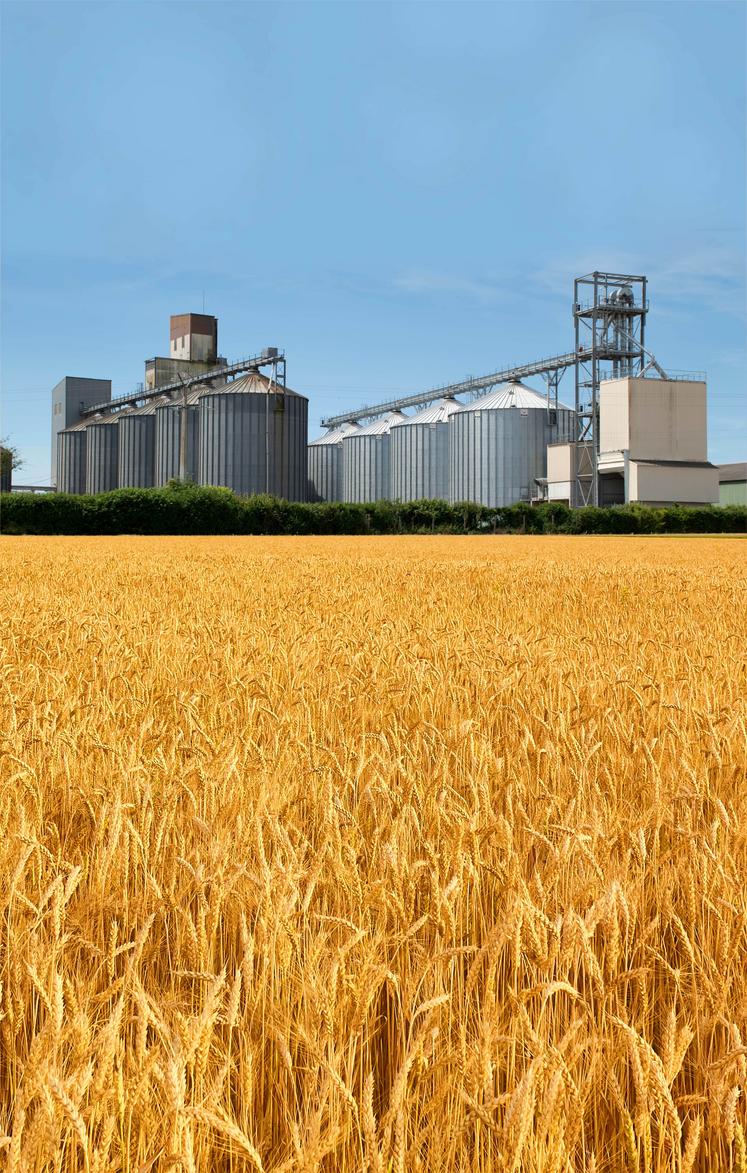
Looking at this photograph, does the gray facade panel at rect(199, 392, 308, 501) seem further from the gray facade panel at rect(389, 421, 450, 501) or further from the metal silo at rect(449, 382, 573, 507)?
the metal silo at rect(449, 382, 573, 507)

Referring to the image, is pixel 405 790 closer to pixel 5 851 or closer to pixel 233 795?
pixel 233 795

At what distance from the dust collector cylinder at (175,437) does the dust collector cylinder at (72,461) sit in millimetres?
8602

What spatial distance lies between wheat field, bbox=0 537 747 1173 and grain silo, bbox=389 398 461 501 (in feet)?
201

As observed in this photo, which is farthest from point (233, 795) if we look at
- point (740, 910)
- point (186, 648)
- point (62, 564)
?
point (62, 564)

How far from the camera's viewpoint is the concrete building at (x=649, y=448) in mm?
57281

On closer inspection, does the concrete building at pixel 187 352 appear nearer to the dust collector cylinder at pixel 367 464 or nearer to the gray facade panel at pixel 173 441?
the gray facade panel at pixel 173 441

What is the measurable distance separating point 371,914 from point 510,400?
205 feet

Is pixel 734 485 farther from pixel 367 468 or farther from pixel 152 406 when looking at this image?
pixel 152 406

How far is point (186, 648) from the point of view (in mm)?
5148

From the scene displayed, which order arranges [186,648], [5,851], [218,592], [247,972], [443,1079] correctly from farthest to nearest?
[218,592], [186,648], [5,851], [247,972], [443,1079]

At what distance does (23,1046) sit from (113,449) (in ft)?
231

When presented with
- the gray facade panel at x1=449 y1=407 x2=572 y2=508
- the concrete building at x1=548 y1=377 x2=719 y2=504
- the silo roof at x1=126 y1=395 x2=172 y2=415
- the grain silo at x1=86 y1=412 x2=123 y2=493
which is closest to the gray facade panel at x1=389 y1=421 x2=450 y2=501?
the gray facade panel at x1=449 y1=407 x2=572 y2=508

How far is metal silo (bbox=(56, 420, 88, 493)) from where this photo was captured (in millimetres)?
70812

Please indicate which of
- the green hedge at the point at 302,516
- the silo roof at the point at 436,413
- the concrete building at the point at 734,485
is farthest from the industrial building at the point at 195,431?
the concrete building at the point at 734,485
